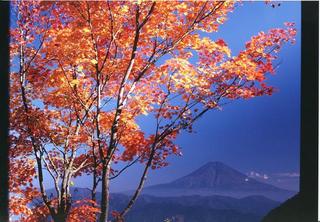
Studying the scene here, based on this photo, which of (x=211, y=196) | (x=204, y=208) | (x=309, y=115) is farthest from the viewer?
(x=211, y=196)

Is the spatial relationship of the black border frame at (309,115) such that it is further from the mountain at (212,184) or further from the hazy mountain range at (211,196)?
the mountain at (212,184)

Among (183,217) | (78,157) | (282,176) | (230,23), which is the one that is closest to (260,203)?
(183,217)

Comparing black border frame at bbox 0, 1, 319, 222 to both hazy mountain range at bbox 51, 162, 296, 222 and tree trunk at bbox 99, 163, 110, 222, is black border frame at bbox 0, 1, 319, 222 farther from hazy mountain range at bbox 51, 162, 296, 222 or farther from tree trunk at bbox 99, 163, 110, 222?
hazy mountain range at bbox 51, 162, 296, 222

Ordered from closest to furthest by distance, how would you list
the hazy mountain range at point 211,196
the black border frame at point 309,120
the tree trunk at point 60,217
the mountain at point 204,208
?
the black border frame at point 309,120 < the tree trunk at point 60,217 < the mountain at point 204,208 < the hazy mountain range at point 211,196

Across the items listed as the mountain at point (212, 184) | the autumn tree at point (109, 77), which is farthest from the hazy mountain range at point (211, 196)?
the autumn tree at point (109, 77)

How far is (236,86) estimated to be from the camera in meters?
7.59

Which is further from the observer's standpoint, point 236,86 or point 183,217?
point 183,217

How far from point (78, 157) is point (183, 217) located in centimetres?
5770

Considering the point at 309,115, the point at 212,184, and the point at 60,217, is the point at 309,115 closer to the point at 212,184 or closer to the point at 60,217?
the point at 60,217

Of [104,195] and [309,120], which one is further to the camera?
[104,195]

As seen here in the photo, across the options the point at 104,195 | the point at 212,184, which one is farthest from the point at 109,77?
the point at 212,184

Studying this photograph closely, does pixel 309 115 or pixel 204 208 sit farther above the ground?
pixel 309 115

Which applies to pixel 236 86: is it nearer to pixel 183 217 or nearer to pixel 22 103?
pixel 22 103

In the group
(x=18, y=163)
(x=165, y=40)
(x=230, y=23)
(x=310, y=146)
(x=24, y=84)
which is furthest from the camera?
(x=230, y=23)
